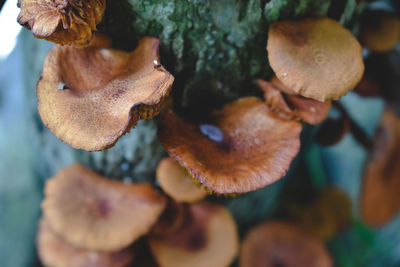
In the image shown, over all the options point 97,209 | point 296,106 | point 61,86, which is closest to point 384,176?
point 296,106

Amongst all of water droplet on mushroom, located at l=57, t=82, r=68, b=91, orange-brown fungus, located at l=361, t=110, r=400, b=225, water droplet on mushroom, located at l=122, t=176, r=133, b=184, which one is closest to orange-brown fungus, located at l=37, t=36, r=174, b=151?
water droplet on mushroom, located at l=57, t=82, r=68, b=91

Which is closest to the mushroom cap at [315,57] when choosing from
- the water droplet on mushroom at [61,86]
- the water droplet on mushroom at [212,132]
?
the water droplet on mushroom at [212,132]

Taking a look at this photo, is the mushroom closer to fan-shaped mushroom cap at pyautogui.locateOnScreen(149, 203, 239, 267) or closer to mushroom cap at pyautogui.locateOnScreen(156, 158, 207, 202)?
fan-shaped mushroom cap at pyautogui.locateOnScreen(149, 203, 239, 267)

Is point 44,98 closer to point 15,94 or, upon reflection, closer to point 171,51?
point 171,51

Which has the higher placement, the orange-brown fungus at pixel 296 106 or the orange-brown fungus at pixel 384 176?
the orange-brown fungus at pixel 296 106

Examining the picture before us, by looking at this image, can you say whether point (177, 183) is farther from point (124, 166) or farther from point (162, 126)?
point (124, 166)

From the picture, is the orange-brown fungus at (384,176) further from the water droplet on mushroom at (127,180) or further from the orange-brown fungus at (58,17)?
the orange-brown fungus at (58,17)

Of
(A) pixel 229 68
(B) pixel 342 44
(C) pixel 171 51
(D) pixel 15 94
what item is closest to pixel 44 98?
(C) pixel 171 51
